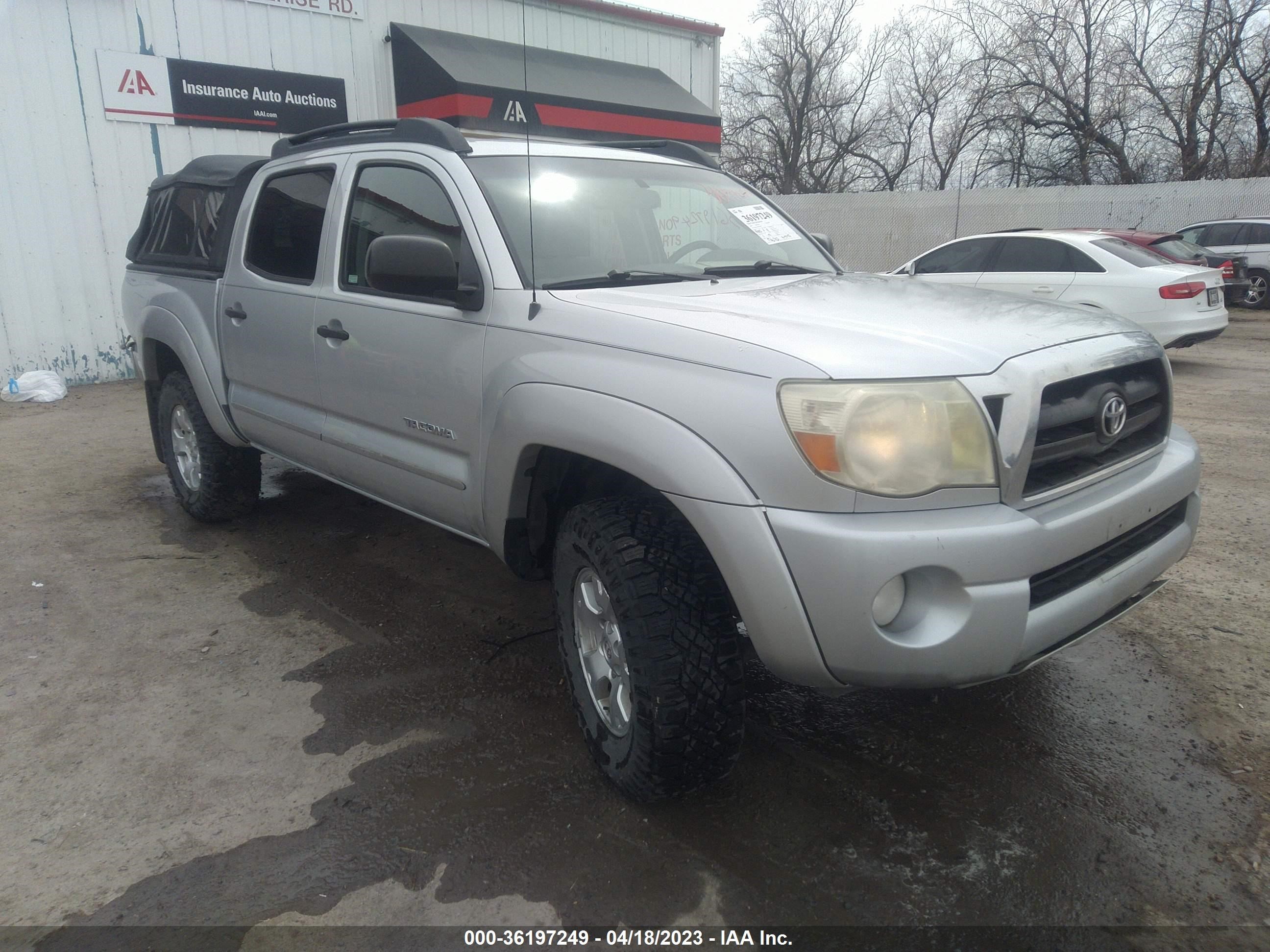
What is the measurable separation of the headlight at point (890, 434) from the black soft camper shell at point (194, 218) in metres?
3.49

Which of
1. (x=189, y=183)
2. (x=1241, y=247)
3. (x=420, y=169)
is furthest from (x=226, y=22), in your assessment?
(x=1241, y=247)

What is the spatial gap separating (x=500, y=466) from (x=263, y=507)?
128 inches

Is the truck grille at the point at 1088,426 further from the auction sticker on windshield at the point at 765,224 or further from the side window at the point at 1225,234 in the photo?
the side window at the point at 1225,234

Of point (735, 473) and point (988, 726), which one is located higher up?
point (735, 473)

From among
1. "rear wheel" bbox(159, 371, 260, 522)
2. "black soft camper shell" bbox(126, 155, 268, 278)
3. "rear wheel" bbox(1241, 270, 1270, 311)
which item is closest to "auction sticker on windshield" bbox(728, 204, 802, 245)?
"black soft camper shell" bbox(126, 155, 268, 278)

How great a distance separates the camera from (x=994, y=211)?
762 inches

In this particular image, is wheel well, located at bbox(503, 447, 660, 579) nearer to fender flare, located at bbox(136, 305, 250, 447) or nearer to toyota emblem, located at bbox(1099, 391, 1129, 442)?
toyota emblem, located at bbox(1099, 391, 1129, 442)

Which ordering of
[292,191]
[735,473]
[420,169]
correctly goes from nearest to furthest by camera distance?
[735,473] → [420,169] → [292,191]

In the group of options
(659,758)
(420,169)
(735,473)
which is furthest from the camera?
(420,169)

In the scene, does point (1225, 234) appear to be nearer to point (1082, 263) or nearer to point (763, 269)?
point (1082, 263)

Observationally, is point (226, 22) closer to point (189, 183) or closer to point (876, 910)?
point (189, 183)

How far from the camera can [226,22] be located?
10.2 meters

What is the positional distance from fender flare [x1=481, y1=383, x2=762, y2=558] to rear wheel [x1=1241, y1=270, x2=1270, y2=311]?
660 inches

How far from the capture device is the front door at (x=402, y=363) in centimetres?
301
